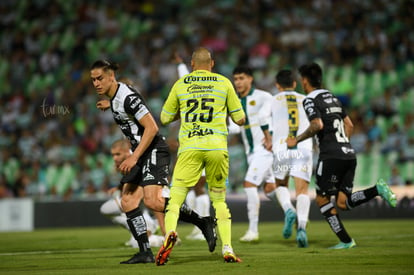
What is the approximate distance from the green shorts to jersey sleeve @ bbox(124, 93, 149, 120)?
0.71 metres

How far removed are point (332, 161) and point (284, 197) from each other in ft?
5.88

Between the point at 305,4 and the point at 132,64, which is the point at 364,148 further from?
the point at 132,64

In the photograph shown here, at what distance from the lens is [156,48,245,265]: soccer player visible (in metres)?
7.91

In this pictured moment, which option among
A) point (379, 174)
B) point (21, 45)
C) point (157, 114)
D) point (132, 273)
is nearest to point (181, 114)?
point (132, 273)

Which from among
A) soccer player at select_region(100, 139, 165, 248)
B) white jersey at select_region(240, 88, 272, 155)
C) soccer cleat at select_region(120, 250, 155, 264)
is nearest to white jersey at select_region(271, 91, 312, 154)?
white jersey at select_region(240, 88, 272, 155)

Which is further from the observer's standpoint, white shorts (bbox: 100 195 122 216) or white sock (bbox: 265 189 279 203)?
white sock (bbox: 265 189 279 203)

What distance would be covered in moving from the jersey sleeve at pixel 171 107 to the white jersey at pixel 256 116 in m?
4.17

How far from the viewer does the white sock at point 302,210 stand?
10430mm

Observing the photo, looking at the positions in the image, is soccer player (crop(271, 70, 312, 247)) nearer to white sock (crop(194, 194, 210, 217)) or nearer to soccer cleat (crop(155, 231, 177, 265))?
white sock (crop(194, 194, 210, 217))

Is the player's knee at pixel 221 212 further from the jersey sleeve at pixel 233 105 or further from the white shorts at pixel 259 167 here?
the white shorts at pixel 259 167

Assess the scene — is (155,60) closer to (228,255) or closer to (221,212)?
(221,212)

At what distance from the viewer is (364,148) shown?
19.3m

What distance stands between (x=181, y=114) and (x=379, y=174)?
462 inches

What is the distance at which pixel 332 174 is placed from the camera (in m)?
9.88
